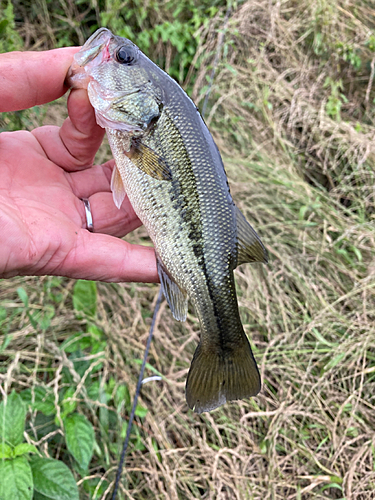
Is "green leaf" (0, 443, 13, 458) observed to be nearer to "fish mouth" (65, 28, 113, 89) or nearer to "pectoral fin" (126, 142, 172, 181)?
"pectoral fin" (126, 142, 172, 181)

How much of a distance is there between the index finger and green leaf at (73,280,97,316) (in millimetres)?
1206

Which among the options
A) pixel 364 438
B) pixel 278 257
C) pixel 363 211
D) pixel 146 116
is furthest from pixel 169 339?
pixel 363 211

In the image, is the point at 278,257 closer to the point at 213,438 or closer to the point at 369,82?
the point at 213,438

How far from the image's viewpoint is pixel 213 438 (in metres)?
2.52

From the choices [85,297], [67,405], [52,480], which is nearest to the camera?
[52,480]

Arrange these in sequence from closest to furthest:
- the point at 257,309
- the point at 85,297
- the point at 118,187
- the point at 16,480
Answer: the point at 16,480, the point at 118,187, the point at 85,297, the point at 257,309

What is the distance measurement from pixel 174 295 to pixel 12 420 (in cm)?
103

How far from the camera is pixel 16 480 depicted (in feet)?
5.58

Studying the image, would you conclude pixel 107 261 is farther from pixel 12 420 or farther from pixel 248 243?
pixel 12 420

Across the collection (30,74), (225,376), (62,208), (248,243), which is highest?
(30,74)

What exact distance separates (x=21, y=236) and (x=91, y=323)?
3.57 ft

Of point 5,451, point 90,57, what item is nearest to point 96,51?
point 90,57

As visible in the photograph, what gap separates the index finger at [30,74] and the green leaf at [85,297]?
1206 millimetres

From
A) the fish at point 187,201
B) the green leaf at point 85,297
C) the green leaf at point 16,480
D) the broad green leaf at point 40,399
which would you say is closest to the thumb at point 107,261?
the fish at point 187,201
